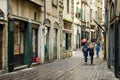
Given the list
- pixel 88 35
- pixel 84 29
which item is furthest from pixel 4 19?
pixel 88 35

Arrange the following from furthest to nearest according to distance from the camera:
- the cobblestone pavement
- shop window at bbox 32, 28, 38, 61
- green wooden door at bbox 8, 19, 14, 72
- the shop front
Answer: the shop front < shop window at bbox 32, 28, 38, 61 < green wooden door at bbox 8, 19, 14, 72 < the cobblestone pavement

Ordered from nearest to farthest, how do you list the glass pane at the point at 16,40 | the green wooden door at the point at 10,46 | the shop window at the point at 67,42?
the green wooden door at the point at 10,46 → the glass pane at the point at 16,40 → the shop window at the point at 67,42

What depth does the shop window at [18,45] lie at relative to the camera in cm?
2141

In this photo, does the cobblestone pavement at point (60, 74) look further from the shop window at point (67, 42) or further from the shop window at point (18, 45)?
the shop window at point (67, 42)

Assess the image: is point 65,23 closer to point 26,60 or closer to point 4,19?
point 26,60

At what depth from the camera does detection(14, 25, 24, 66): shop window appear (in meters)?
21.4

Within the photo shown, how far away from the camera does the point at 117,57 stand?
1764cm

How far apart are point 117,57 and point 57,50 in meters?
15.6

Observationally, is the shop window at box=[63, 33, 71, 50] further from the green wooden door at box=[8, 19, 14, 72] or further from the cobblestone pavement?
the green wooden door at box=[8, 19, 14, 72]

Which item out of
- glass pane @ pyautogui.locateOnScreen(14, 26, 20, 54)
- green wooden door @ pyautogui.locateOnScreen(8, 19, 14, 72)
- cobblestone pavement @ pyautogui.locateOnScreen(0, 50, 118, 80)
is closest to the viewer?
cobblestone pavement @ pyautogui.locateOnScreen(0, 50, 118, 80)

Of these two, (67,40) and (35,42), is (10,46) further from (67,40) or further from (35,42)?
(67,40)

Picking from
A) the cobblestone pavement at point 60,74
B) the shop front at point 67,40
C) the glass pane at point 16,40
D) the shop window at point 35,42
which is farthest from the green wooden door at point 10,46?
the shop front at point 67,40

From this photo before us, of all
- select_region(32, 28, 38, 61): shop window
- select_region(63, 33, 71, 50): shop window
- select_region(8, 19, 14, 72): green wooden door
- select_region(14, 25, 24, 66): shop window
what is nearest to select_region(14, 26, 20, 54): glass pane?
select_region(14, 25, 24, 66): shop window

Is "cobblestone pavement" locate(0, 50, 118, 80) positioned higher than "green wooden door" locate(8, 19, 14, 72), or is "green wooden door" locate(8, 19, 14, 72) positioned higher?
"green wooden door" locate(8, 19, 14, 72)
